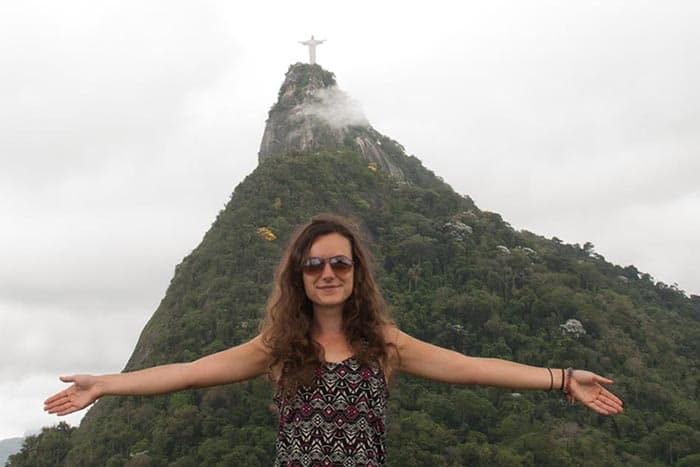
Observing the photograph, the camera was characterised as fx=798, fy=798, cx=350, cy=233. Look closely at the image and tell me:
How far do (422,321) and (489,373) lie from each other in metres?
56.7

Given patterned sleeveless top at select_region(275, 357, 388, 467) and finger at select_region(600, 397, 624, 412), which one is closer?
patterned sleeveless top at select_region(275, 357, 388, 467)

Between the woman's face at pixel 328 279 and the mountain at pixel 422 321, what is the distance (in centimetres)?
2968

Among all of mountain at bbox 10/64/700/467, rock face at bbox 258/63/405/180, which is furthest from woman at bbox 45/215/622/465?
rock face at bbox 258/63/405/180

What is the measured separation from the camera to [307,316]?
4398 millimetres

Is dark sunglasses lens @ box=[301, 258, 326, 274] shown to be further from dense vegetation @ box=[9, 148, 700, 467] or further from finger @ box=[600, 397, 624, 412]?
Answer: dense vegetation @ box=[9, 148, 700, 467]

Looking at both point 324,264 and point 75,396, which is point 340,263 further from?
point 75,396

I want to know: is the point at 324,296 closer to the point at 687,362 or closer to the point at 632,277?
the point at 687,362

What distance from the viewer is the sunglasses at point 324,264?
4.25m

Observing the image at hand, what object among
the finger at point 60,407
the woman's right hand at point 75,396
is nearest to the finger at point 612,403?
the woman's right hand at point 75,396

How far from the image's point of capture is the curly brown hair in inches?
162

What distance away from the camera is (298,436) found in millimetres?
3982

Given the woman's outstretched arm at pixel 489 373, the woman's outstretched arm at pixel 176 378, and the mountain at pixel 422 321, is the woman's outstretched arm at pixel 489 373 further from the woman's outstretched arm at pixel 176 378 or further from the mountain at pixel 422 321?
the mountain at pixel 422 321

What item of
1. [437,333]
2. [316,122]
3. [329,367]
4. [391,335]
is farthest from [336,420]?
[316,122]

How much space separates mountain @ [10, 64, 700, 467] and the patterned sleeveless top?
29.9 meters
